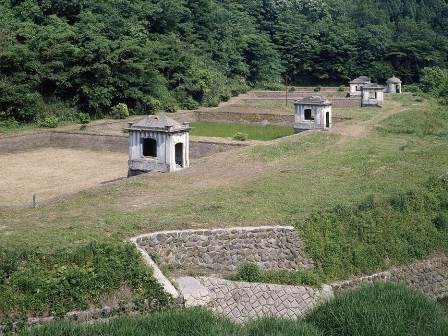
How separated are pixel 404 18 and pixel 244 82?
32702 millimetres

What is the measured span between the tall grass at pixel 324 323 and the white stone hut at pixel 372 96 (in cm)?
2929

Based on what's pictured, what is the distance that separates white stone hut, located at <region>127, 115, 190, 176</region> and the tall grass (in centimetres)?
1103

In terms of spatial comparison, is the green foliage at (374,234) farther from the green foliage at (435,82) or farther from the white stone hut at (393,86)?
the white stone hut at (393,86)

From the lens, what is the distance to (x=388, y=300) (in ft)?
31.5

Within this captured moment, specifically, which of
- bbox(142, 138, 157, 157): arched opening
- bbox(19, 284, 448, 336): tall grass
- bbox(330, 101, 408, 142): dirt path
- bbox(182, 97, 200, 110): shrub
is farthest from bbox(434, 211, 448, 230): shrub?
bbox(182, 97, 200, 110): shrub

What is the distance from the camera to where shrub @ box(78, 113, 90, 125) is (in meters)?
33.3

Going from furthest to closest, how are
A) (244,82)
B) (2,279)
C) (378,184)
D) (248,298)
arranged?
(244,82) → (378,184) → (248,298) → (2,279)

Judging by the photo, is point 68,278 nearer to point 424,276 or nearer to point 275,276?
point 275,276

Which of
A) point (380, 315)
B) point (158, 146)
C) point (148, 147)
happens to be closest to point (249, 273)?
point (380, 315)

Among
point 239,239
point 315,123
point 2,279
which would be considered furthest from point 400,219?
point 315,123

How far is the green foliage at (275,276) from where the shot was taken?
12758mm

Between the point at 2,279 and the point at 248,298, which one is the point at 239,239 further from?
the point at 2,279

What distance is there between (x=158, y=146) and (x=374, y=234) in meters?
8.07

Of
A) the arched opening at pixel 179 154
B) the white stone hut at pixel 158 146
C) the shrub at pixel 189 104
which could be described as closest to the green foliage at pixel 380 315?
the white stone hut at pixel 158 146
